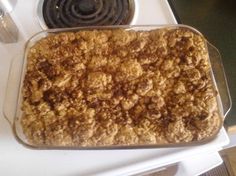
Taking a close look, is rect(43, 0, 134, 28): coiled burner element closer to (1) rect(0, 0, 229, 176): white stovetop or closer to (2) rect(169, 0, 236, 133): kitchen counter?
(2) rect(169, 0, 236, 133): kitchen counter

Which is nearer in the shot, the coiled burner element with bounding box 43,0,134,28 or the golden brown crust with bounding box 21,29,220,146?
the golden brown crust with bounding box 21,29,220,146

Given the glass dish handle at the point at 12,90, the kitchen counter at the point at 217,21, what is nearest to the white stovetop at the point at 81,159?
the glass dish handle at the point at 12,90

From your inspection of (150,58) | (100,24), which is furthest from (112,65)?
(100,24)

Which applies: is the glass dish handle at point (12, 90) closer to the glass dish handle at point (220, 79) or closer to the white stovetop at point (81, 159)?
the white stovetop at point (81, 159)

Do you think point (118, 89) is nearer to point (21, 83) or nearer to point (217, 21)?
point (21, 83)

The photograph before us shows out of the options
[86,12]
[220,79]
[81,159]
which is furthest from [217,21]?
[81,159]

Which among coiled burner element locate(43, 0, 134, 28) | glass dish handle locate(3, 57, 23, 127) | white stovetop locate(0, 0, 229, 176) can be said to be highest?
coiled burner element locate(43, 0, 134, 28)

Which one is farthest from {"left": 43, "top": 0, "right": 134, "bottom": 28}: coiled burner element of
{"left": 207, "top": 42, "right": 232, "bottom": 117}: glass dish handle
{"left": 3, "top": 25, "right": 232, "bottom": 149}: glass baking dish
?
{"left": 207, "top": 42, "right": 232, "bottom": 117}: glass dish handle
